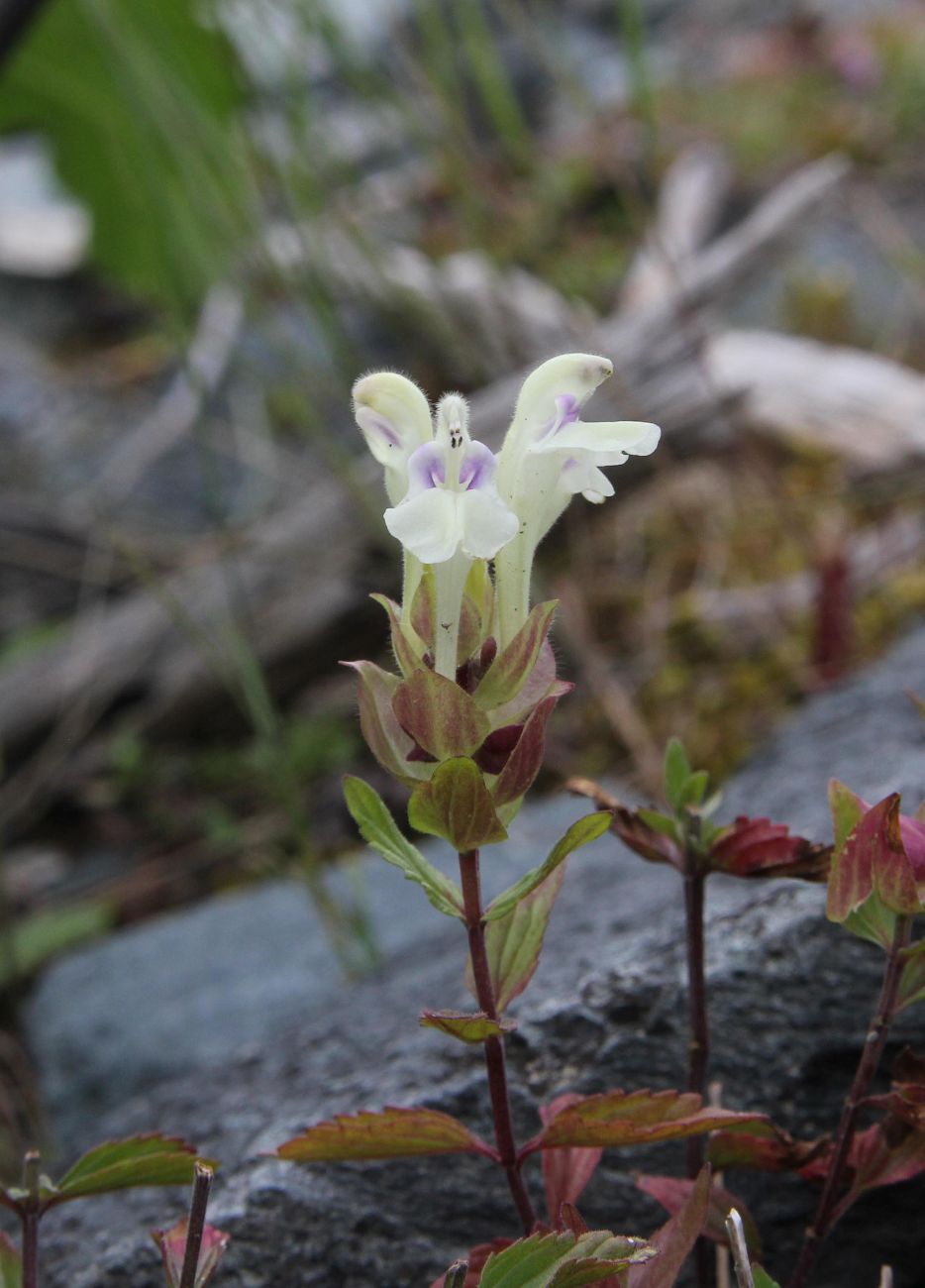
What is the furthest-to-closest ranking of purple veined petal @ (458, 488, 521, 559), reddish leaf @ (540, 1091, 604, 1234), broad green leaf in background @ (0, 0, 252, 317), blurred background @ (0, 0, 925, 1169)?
blurred background @ (0, 0, 925, 1169) < broad green leaf in background @ (0, 0, 252, 317) < reddish leaf @ (540, 1091, 604, 1234) < purple veined petal @ (458, 488, 521, 559)

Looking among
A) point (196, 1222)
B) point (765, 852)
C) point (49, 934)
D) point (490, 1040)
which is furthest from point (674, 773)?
point (49, 934)

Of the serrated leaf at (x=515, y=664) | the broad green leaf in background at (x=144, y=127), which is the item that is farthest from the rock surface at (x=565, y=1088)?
the broad green leaf in background at (x=144, y=127)

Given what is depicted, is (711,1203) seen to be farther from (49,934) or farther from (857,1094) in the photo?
(49,934)

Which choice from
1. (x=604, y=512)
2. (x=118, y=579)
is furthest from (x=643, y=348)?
(x=118, y=579)

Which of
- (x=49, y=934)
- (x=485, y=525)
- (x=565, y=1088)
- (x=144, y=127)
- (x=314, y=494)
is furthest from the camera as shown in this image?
(x=314, y=494)

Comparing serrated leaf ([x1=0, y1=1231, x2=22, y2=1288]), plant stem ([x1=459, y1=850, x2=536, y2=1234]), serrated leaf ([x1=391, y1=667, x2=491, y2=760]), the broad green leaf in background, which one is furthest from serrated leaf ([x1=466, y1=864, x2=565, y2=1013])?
the broad green leaf in background

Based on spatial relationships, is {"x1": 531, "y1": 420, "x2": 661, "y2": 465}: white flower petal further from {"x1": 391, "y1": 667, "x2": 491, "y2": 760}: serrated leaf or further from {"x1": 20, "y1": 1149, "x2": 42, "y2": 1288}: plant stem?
{"x1": 20, "y1": 1149, "x2": 42, "y2": 1288}: plant stem
